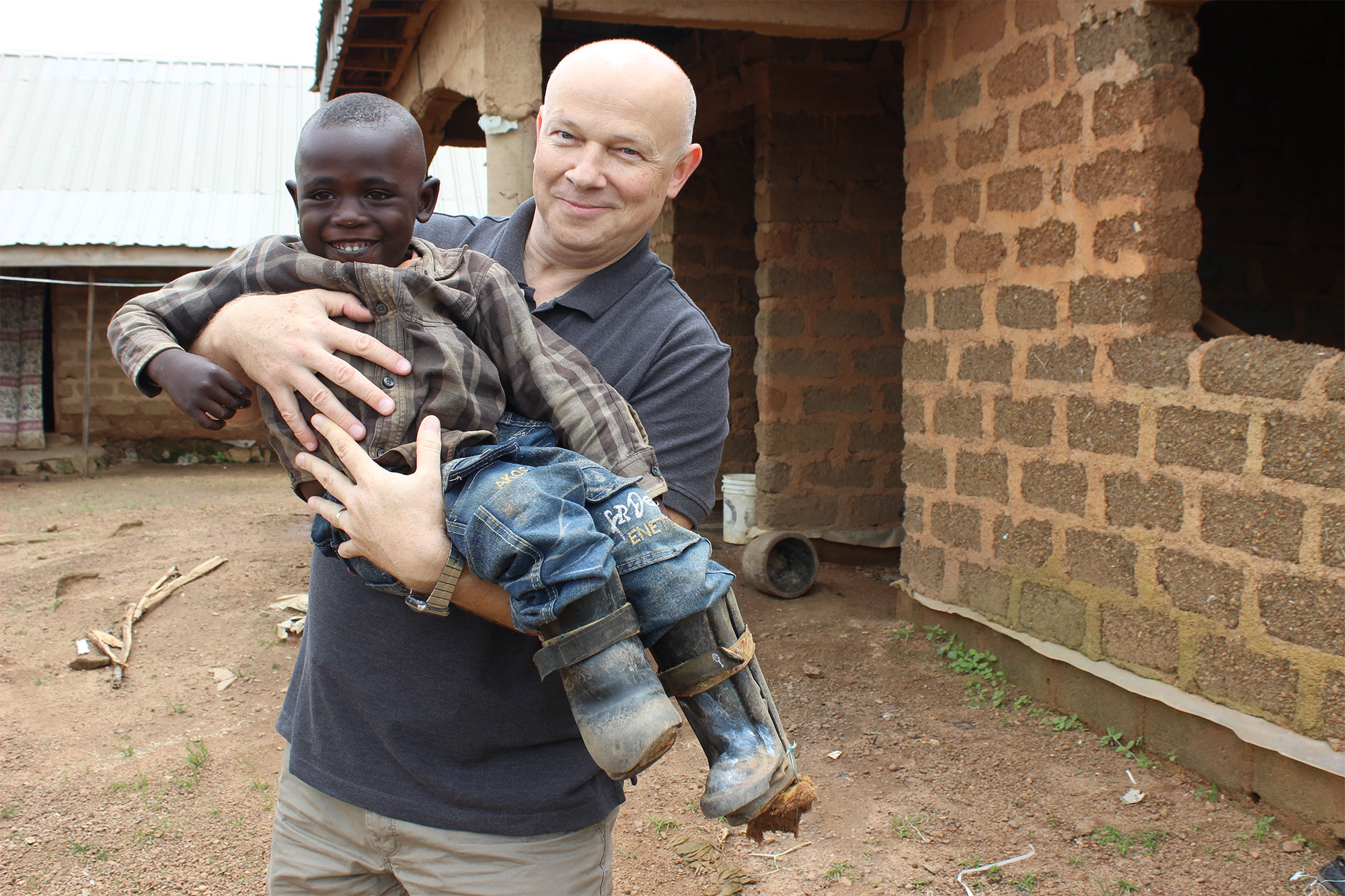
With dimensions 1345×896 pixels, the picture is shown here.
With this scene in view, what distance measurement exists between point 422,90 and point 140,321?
4679mm

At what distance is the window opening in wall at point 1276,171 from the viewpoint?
6.06 metres

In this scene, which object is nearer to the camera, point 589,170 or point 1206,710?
point 589,170

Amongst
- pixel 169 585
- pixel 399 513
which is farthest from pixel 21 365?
pixel 399 513

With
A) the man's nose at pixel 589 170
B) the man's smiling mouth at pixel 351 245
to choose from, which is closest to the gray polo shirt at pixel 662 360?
the man's nose at pixel 589 170

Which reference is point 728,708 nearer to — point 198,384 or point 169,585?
point 198,384

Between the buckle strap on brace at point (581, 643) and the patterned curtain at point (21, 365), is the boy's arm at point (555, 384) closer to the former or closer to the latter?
the buckle strap on brace at point (581, 643)

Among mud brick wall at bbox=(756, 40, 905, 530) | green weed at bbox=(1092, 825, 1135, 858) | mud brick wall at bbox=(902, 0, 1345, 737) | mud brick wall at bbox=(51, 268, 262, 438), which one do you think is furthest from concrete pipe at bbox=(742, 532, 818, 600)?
mud brick wall at bbox=(51, 268, 262, 438)

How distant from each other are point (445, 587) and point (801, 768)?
9.31 feet

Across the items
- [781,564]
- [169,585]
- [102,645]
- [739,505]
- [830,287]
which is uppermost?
[830,287]

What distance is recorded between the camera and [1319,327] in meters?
6.26

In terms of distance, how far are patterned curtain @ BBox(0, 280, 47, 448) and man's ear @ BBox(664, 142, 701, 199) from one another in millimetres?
12664

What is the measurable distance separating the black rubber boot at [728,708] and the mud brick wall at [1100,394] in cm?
234

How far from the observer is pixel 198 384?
4.69 ft

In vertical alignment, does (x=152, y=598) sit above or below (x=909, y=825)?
above
